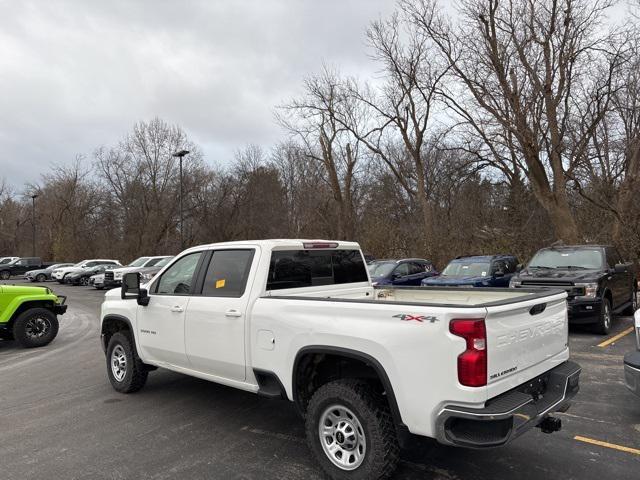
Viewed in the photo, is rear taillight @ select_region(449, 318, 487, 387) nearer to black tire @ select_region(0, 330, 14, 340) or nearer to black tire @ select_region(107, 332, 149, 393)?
black tire @ select_region(107, 332, 149, 393)

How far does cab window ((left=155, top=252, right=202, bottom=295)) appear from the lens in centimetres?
524

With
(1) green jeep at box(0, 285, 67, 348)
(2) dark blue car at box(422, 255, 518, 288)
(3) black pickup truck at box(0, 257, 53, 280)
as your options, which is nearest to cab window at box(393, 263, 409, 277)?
(2) dark blue car at box(422, 255, 518, 288)

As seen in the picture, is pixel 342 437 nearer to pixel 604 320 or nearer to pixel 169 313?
pixel 169 313

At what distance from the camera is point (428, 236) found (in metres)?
26.2

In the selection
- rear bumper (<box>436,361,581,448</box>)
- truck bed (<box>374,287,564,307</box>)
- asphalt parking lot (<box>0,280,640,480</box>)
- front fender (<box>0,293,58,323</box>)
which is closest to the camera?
rear bumper (<box>436,361,581,448</box>)

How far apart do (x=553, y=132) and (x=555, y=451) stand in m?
20.0

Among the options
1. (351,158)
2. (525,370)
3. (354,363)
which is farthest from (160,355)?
(351,158)

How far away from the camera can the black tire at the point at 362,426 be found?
336 centimetres

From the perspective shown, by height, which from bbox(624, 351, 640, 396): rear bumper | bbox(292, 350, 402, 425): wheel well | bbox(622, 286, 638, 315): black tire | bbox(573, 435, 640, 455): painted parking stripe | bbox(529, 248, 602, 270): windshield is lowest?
bbox(573, 435, 640, 455): painted parking stripe

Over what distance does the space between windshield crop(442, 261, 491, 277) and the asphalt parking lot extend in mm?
6834

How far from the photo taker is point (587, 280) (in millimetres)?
9281

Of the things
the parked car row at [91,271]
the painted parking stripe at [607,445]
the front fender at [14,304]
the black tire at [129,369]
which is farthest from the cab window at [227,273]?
the parked car row at [91,271]

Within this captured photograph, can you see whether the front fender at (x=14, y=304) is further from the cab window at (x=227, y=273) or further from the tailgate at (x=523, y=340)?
the tailgate at (x=523, y=340)

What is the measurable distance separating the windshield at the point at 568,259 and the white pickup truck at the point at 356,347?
21.7ft
